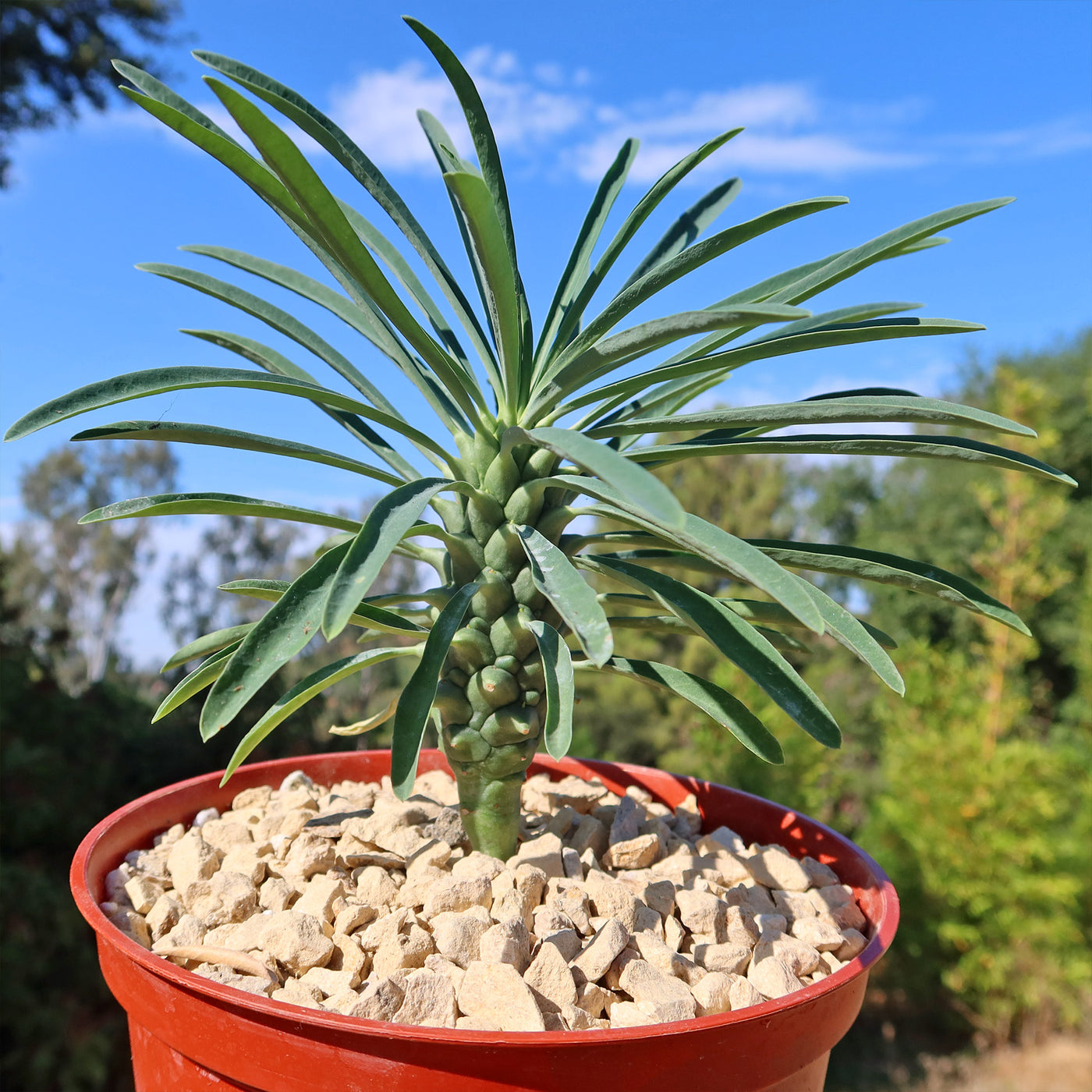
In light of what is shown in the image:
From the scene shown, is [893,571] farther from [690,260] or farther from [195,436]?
[195,436]

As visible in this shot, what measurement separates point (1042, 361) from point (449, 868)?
12.3 metres

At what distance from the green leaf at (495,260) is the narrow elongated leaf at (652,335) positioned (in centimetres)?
6

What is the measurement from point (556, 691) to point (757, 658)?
15 centimetres

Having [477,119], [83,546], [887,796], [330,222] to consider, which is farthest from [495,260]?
[83,546]

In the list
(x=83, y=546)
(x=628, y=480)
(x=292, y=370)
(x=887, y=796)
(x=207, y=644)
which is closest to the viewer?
(x=628, y=480)

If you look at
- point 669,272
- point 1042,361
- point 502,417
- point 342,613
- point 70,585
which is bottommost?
point 70,585

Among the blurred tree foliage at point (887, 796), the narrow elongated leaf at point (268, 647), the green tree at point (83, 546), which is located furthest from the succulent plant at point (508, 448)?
the green tree at point (83, 546)

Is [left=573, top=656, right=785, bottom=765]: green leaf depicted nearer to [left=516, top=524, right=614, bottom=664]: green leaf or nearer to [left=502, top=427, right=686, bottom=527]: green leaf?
[left=516, top=524, right=614, bottom=664]: green leaf

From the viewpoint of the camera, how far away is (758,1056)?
1.82 ft

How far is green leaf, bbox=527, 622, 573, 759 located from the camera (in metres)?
0.54

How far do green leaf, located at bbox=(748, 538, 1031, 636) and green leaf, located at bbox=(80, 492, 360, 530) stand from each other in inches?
16.0

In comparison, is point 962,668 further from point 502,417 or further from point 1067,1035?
point 502,417

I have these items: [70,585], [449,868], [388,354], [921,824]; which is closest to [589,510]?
Answer: [388,354]

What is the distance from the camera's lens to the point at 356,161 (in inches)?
30.0
